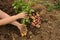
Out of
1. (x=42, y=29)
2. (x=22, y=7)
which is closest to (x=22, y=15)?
(x=22, y=7)

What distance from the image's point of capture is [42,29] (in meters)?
3.37

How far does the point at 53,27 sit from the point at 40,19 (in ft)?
0.83

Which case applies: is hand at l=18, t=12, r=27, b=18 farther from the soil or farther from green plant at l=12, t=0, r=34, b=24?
the soil

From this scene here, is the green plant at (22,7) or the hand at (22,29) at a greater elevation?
the green plant at (22,7)

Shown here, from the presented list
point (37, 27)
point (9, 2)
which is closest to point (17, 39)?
point (37, 27)

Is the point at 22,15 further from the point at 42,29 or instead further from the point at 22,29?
the point at 42,29

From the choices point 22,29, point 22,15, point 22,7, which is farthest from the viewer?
point 22,7

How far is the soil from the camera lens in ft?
10.6

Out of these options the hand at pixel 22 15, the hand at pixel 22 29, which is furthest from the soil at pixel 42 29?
the hand at pixel 22 15

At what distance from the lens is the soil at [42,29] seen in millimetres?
3232

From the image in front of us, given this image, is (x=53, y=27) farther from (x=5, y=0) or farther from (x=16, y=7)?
(x=5, y=0)

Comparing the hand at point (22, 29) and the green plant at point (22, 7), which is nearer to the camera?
the hand at point (22, 29)

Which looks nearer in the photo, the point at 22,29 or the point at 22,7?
the point at 22,29

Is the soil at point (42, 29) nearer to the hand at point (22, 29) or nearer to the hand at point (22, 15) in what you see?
the hand at point (22, 29)
